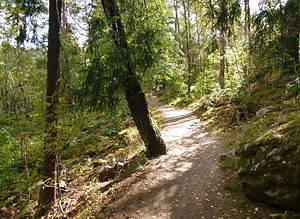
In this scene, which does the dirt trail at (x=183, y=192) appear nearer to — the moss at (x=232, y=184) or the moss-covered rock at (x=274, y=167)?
the moss at (x=232, y=184)

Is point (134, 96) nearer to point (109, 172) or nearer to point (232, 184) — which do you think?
point (109, 172)

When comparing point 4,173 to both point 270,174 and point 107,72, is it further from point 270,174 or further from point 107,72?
point 270,174

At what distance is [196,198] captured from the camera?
3.82 meters

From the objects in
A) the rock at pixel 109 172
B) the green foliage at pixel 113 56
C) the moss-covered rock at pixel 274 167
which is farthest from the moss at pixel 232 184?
the rock at pixel 109 172

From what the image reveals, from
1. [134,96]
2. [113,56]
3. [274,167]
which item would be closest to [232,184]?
[274,167]

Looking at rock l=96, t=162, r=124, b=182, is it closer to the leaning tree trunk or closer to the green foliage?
the leaning tree trunk

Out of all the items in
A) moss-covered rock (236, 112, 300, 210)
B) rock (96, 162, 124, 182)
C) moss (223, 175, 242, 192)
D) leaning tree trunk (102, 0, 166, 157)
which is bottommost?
rock (96, 162, 124, 182)

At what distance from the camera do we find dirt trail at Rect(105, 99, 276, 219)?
3328 millimetres

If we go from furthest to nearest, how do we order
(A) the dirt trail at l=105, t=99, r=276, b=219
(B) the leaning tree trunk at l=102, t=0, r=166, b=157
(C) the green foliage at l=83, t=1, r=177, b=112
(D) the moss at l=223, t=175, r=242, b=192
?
(B) the leaning tree trunk at l=102, t=0, r=166, b=157 → (C) the green foliage at l=83, t=1, r=177, b=112 → (D) the moss at l=223, t=175, r=242, b=192 → (A) the dirt trail at l=105, t=99, r=276, b=219

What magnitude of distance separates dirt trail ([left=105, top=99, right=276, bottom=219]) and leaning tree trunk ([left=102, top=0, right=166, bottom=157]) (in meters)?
0.53

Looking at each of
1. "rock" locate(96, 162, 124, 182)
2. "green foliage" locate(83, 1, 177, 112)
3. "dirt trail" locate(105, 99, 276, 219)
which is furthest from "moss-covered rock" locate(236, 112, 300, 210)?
"rock" locate(96, 162, 124, 182)

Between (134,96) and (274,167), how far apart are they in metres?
3.85

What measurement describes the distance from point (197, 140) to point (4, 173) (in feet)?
25.1

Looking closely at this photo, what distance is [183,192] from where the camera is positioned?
410 cm
